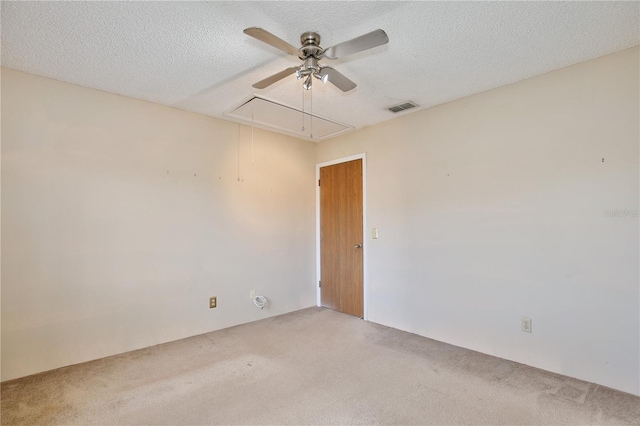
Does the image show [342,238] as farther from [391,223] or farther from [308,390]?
[308,390]

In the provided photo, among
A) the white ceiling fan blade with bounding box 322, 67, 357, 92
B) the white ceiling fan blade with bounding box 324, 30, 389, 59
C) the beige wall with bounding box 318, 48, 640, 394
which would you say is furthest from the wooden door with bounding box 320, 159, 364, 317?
the white ceiling fan blade with bounding box 324, 30, 389, 59

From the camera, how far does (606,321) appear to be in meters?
2.24

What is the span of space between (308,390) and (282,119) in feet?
9.15

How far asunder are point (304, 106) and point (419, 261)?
208 cm

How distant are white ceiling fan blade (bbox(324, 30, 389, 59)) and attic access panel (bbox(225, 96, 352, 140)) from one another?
52.7 inches

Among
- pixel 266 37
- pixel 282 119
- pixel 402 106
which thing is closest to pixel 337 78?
pixel 266 37

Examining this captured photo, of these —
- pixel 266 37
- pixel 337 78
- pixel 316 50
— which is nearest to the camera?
pixel 266 37

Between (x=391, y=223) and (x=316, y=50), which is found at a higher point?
(x=316, y=50)

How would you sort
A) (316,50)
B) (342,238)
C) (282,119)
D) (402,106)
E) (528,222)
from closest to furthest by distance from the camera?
(316,50), (528,222), (402,106), (282,119), (342,238)

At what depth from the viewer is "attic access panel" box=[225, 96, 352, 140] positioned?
10.5 ft

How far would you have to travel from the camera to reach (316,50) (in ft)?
6.33

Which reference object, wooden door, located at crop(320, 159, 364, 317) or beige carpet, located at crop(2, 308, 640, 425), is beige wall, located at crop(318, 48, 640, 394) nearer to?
beige carpet, located at crop(2, 308, 640, 425)

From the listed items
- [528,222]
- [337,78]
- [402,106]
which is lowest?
[528,222]

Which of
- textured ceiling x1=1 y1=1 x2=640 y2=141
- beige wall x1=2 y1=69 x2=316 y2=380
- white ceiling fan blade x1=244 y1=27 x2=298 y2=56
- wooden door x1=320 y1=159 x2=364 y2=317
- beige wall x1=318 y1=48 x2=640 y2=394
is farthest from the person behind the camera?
wooden door x1=320 y1=159 x2=364 y2=317
